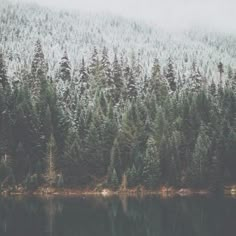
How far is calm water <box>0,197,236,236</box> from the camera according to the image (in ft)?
158

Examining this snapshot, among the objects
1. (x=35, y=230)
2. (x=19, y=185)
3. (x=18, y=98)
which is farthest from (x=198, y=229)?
(x=18, y=98)

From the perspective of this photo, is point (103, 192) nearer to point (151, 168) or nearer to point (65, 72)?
point (151, 168)

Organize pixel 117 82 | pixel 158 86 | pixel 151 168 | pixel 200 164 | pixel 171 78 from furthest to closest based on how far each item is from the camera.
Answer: pixel 171 78 < pixel 117 82 < pixel 158 86 < pixel 151 168 < pixel 200 164

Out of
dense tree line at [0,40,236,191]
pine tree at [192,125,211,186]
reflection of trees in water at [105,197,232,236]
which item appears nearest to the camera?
reflection of trees in water at [105,197,232,236]

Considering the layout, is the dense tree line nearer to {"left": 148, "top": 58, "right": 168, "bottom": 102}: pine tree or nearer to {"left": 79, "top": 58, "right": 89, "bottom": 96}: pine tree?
{"left": 148, "top": 58, "right": 168, "bottom": 102}: pine tree

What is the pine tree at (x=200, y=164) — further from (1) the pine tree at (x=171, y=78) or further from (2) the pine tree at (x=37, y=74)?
(1) the pine tree at (x=171, y=78)

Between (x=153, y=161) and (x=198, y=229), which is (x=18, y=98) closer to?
(x=153, y=161)

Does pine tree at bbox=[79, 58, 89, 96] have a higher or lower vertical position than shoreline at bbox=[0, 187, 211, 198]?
higher

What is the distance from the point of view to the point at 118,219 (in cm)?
5784

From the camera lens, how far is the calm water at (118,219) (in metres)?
48.2

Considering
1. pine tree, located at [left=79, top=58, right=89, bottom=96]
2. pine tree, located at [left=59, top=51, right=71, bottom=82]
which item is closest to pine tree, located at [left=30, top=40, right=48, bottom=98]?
pine tree, located at [left=59, top=51, right=71, bottom=82]

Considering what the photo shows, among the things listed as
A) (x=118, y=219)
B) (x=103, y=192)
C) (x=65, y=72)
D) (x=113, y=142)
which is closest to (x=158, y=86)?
(x=65, y=72)

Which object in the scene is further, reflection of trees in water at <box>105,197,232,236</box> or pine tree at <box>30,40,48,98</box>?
pine tree at <box>30,40,48,98</box>

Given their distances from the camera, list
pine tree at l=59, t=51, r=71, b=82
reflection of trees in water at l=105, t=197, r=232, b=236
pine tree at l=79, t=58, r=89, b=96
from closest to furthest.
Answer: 1. reflection of trees in water at l=105, t=197, r=232, b=236
2. pine tree at l=79, t=58, r=89, b=96
3. pine tree at l=59, t=51, r=71, b=82
